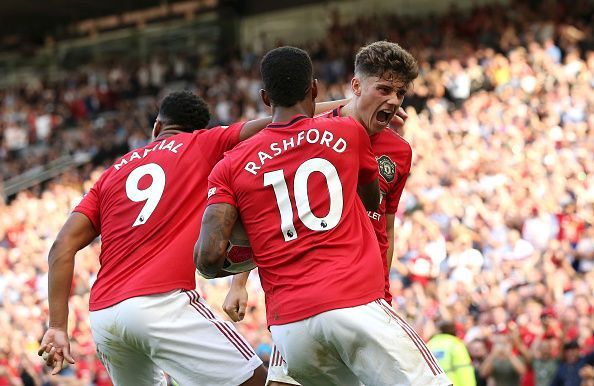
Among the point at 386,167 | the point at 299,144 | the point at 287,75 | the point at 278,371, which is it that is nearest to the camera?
the point at 299,144

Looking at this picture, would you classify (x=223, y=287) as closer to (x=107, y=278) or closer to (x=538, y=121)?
(x=538, y=121)

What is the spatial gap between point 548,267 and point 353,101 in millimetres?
8007

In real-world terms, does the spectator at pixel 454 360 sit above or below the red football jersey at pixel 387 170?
below

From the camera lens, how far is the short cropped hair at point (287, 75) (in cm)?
533

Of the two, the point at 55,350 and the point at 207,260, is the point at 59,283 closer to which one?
the point at 55,350

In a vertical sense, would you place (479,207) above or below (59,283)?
below

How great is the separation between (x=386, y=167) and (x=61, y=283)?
1.89 meters

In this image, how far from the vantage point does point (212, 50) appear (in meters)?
33.1

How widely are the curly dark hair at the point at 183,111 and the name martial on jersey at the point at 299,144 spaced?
1319mm

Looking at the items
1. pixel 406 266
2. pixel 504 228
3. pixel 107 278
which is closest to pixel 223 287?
pixel 406 266

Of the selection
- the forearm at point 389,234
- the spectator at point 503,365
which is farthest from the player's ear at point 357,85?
the spectator at point 503,365

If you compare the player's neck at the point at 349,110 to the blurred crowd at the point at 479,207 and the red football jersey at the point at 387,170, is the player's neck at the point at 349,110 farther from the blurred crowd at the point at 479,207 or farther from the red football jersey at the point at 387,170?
the blurred crowd at the point at 479,207

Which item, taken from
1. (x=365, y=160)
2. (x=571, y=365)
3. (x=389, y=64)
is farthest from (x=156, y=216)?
(x=571, y=365)

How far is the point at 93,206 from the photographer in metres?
6.29
